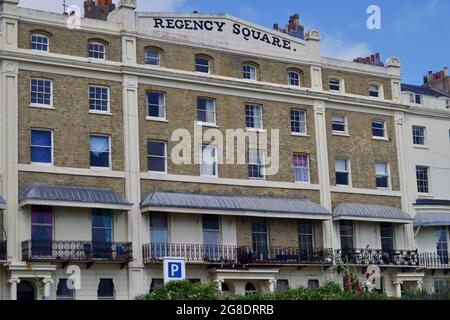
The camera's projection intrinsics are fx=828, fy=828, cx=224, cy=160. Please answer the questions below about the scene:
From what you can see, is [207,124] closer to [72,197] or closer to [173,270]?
[72,197]

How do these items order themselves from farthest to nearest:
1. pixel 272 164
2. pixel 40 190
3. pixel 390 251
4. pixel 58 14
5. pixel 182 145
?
pixel 390 251 → pixel 272 164 → pixel 182 145 → pixel 58 14 → pixel 40 190

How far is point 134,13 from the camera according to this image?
41500mm

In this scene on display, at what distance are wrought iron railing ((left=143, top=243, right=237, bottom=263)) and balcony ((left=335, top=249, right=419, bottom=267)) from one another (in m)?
6.93

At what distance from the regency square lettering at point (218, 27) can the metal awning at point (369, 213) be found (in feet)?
31.7

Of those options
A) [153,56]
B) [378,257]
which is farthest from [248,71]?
[378,257]

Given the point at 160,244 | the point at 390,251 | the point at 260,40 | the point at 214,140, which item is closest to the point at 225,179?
the point at 214,140

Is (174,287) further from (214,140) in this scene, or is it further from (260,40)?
(260,40)

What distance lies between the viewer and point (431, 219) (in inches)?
1940

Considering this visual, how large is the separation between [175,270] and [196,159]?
2272 cm

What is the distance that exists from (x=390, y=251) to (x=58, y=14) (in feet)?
75.3

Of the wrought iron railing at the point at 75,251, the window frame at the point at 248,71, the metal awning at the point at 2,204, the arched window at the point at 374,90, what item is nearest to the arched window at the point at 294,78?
the window frame at the point at 248,71

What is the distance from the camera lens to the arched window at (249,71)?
149 feet

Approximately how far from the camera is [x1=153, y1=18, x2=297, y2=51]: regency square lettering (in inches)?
1676

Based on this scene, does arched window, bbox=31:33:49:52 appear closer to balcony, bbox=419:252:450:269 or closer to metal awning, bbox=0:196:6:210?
metal awning, bbox=0:196:6:210
